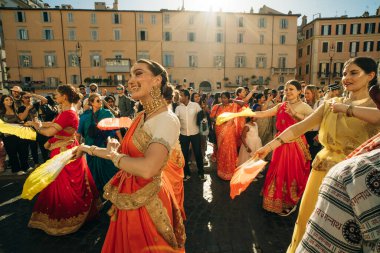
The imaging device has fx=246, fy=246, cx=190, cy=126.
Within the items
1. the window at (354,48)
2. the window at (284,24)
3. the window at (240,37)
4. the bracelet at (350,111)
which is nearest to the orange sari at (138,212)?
the bracelet at (350,111)

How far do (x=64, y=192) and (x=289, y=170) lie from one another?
3.76 meters

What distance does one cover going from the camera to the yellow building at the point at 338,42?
41.7 metres

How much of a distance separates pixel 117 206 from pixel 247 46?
43.8 metres

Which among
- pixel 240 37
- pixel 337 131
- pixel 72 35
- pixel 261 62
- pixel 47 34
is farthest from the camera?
pixel 261 62

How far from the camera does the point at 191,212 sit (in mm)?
4406

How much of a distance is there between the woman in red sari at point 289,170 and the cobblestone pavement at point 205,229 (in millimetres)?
216

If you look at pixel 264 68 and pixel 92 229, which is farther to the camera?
pixel 264 68

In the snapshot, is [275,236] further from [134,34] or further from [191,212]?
[134,34]

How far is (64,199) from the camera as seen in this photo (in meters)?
3.82

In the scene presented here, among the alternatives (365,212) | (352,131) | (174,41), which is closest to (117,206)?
(365,212)

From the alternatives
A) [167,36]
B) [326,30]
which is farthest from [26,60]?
[326,30]

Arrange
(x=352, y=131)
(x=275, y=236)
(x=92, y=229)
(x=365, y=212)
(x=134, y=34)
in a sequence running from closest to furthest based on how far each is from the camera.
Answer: (x=365, y=212)
(x=352, y=131)
(x=275, y=236)
(x=92, y=229)
(x=134, y=34)

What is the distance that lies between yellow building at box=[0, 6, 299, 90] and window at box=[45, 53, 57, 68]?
0.15 m

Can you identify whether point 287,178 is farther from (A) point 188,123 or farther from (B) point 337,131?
(A) point 188,123
